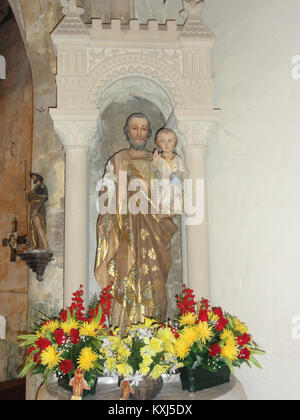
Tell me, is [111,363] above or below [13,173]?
below

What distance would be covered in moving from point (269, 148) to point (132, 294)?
1.76m

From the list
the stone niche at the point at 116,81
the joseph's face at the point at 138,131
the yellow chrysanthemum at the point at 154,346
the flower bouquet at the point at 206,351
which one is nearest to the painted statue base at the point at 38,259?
the stone niche at the point at 116,81

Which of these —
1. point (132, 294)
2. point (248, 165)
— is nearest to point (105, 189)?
point (132, 294)

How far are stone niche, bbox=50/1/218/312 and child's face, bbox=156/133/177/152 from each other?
14cm

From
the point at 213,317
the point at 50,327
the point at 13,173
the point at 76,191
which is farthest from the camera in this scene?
the point at 13,173

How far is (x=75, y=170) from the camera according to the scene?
3.82 meters

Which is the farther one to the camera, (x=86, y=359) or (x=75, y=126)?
(x=75, y=126)

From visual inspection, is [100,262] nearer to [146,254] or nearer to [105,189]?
[146,254]

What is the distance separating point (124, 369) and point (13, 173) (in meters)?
6.09

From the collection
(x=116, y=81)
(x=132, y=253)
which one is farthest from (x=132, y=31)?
(x=132, y=253)

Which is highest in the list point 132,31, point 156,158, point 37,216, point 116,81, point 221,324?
point 132,31

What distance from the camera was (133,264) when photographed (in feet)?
12.8

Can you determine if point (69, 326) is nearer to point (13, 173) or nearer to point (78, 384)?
point (78, 384)

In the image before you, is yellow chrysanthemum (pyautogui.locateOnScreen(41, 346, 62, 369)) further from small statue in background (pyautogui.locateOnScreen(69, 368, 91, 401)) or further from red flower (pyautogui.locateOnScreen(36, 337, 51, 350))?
small statue in background (pyautogui.locateOnScreen(69, 368, 91, 401))
